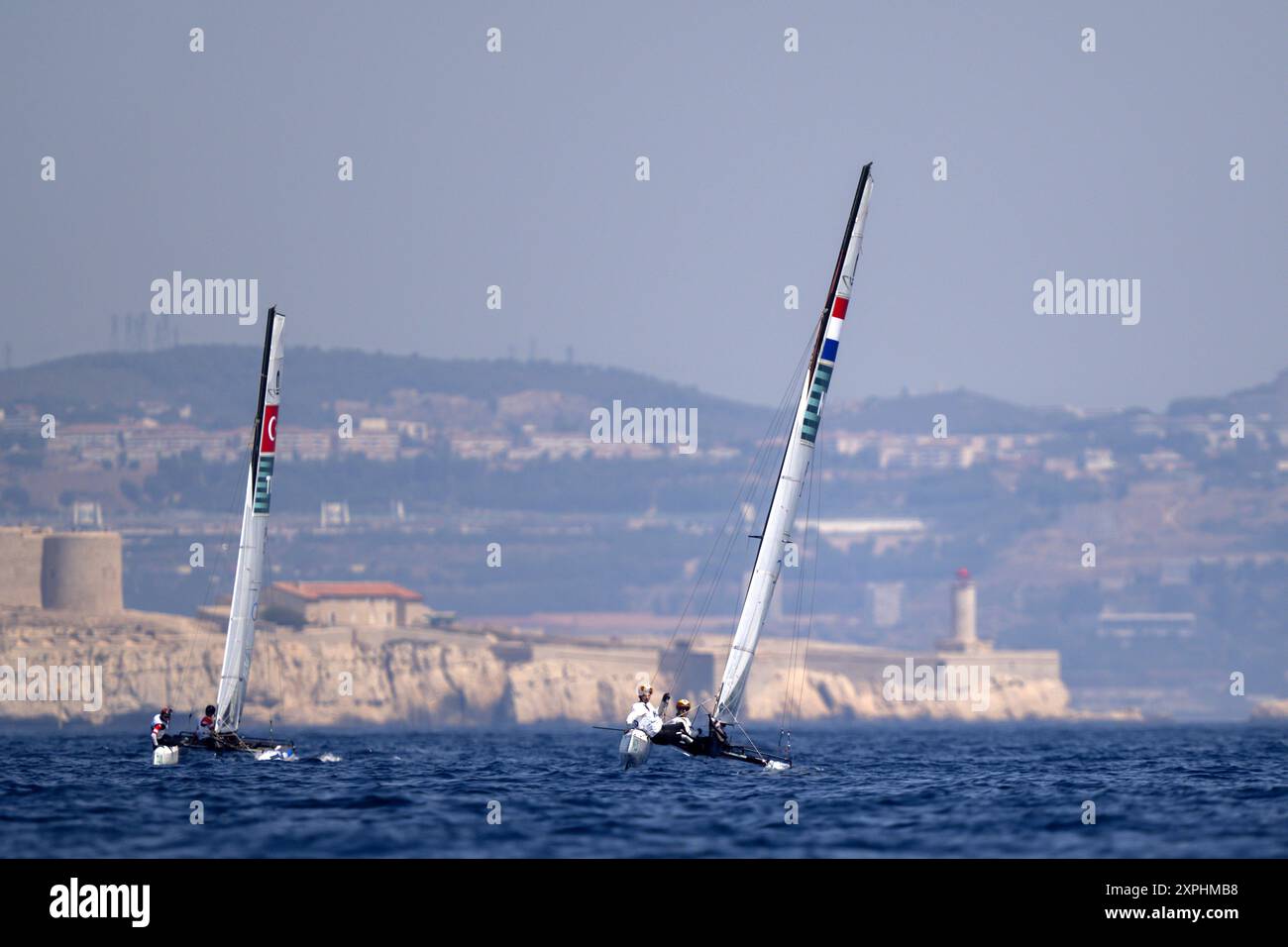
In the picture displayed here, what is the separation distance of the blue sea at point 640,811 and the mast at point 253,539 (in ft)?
5.62

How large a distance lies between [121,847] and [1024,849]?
40.8ft

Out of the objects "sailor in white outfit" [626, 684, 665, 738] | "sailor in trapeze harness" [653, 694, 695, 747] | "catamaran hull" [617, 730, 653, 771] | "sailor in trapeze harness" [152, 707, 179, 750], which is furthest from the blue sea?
"sailor in white outfit" [626, 684, 665, 738]

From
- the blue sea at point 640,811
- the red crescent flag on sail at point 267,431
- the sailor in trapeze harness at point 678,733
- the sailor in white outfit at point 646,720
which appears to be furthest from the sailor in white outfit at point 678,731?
the red crescent flag on sail at point 267,431

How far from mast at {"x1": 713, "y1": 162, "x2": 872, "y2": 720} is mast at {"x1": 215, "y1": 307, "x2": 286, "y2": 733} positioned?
541 inches

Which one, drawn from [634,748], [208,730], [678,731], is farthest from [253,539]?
[678,731]

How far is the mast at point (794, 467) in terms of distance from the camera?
43438 millimetres

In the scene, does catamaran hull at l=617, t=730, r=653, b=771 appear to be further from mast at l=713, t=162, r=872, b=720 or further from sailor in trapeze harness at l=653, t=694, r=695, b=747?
mast at l=713, t=162, r=872, b=720

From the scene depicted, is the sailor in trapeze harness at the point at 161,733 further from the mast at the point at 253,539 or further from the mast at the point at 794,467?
the mast at the point at 794,467

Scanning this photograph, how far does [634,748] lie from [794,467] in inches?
260

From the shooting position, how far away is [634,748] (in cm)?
4288

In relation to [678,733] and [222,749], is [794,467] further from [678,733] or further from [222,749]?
[222,749]
